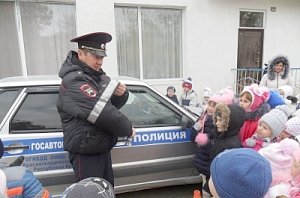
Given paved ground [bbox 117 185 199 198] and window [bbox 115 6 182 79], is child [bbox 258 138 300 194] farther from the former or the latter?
window [bbox 115 6 182 79]

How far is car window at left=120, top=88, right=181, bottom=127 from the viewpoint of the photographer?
3094mm

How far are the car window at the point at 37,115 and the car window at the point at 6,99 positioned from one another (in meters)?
0.10

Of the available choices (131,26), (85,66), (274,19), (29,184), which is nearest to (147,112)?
(85,66)

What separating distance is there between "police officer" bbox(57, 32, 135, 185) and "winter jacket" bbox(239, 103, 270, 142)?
1197 millimetres

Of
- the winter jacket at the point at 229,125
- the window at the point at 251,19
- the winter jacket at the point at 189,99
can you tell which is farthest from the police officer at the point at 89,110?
the window at the point at 251,19

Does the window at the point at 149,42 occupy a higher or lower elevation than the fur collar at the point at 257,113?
higher

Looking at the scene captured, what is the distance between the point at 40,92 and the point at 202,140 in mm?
1710

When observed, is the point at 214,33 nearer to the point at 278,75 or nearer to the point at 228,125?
the point at 278,75

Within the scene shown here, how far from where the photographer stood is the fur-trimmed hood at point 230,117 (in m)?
2.46

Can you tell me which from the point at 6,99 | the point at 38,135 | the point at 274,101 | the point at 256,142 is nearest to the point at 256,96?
the point at 274,101

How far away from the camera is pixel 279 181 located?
1.93m

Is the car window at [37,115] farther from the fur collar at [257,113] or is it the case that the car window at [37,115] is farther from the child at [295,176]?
the child at [295,176]

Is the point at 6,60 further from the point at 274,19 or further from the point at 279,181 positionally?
the point at 274,19

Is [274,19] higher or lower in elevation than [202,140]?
higher
